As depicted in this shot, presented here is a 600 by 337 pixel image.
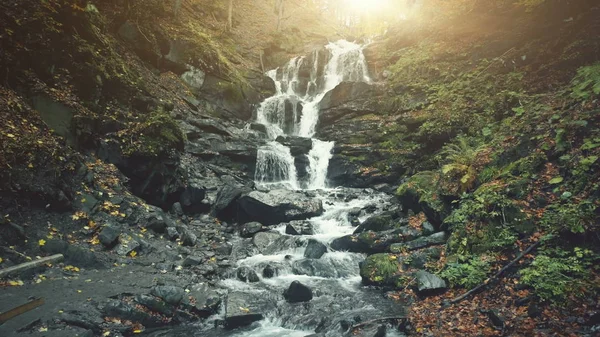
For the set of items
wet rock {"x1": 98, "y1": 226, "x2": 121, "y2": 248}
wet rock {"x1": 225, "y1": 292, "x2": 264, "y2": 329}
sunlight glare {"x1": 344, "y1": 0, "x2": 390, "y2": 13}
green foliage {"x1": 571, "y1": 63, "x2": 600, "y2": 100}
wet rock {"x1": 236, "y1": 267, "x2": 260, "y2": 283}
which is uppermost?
sunlight glare {"x1": 344, "y1": 0, "x2": 390, "y2": 13}

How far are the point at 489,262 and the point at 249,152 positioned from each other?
536 inches

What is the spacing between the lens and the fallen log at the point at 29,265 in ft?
17.7

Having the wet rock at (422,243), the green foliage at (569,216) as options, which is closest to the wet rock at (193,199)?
the wet rock at (422,243)

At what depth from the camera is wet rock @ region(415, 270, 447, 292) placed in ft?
21.1

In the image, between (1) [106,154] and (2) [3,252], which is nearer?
(2) [3,252]

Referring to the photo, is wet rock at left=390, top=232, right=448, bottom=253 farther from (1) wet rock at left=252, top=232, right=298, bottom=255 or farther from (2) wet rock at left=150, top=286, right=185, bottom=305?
(2) wet rock at left=150, top=286, right=185, bottom=305

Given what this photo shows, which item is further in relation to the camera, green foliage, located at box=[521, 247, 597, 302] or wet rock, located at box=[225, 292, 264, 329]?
wet rock, located at box=[225, 292, 264, 329]

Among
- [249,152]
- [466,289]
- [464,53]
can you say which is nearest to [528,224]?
[466,289]

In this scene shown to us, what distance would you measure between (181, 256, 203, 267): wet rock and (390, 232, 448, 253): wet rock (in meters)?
5.52

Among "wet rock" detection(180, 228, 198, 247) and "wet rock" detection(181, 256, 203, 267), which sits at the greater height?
"wet rock" detection(180, 228, 198, 247)

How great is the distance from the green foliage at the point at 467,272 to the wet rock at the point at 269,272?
4426mm

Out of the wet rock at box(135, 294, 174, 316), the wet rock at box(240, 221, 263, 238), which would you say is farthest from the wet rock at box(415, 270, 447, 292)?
the wet rock at box(240, 221, 263, 238)

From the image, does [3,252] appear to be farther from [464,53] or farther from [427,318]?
[464,53]

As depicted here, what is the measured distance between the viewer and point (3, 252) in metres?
5.77
